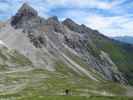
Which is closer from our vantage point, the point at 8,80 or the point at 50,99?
the point at 50,99

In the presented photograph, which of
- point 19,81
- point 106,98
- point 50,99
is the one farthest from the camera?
point 19,81

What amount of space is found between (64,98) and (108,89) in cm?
10700

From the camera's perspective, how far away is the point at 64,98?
74438mm

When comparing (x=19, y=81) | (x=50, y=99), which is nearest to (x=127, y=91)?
(x=19, y=81)

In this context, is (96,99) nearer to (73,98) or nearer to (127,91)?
(73,98)

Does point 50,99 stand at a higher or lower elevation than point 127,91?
higher

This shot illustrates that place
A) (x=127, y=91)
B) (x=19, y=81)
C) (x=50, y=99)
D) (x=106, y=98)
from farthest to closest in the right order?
(x=19, y=81)
(x=127, y=91)
(x=106, y=98)
(x=50, y=99)

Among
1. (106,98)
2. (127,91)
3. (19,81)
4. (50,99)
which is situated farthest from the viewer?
(19,81)

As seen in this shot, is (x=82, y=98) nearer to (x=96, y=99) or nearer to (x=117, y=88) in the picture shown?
(x=96, y=99)

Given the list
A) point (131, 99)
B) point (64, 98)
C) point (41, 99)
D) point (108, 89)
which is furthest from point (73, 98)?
point (108, 89)

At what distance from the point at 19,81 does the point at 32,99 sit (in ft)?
419

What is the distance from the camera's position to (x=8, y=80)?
655 feet

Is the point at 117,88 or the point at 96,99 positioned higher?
the point at 96,99

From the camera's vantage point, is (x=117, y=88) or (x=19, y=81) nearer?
(x=117, y=88)
